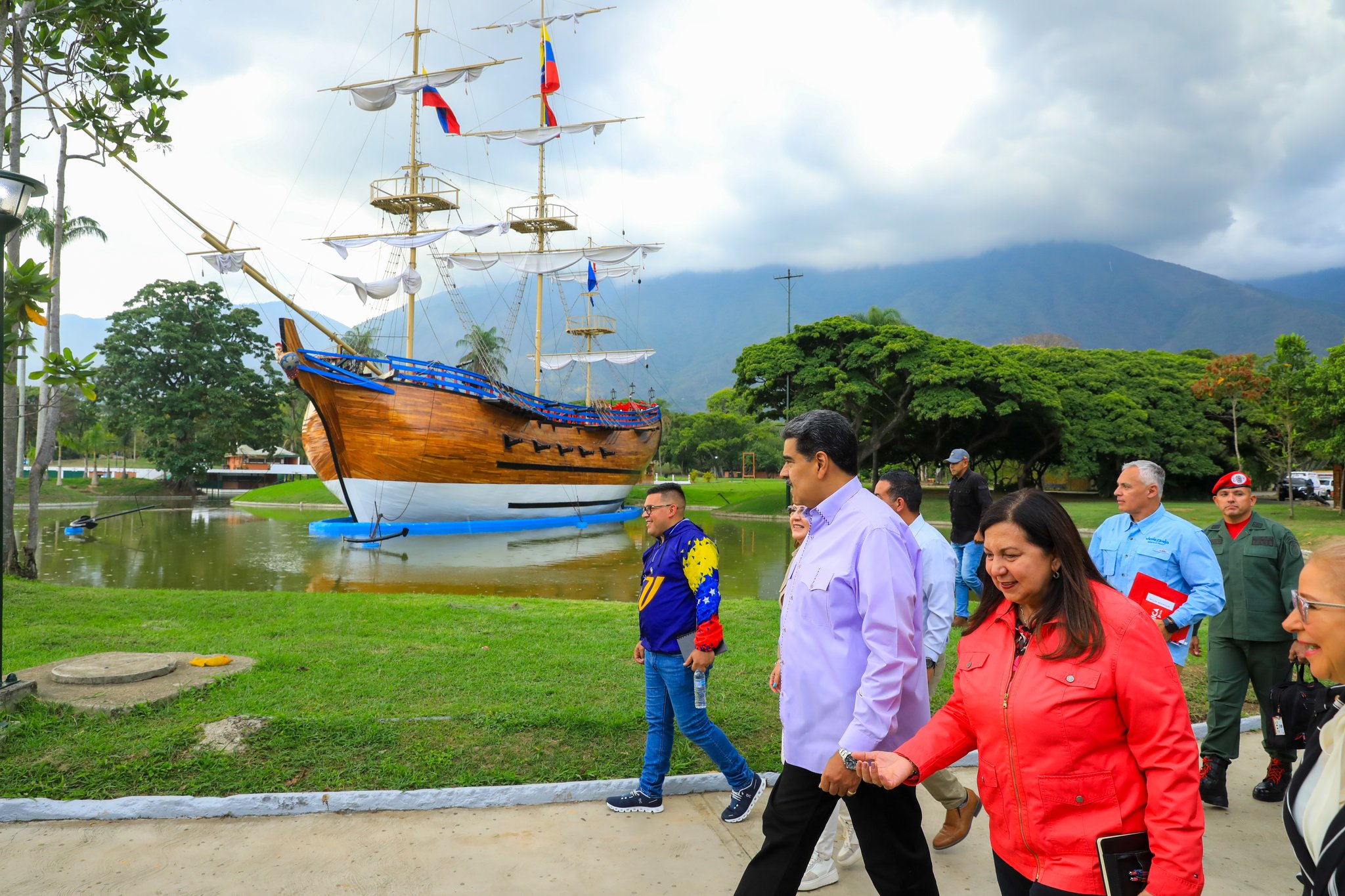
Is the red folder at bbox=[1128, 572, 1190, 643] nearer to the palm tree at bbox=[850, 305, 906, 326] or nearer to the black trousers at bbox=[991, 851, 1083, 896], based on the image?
the black trousers at bbox=[991, 851, 1083, 896]

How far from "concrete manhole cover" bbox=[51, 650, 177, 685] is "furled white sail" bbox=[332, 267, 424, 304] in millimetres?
22469

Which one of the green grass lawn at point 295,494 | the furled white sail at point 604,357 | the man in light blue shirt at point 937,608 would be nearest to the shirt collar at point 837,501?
the man in light blue shirt at point 937,608

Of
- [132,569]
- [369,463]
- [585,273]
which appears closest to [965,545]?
[132,569]

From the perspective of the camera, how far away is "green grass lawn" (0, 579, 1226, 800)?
3.82m

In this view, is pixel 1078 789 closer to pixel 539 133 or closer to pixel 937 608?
pixel 937 608

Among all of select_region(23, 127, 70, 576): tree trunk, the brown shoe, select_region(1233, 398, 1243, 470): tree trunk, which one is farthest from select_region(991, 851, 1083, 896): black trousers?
select_region(1233, 398, 1243, 470): tree trunk

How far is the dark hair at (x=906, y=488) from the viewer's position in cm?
438

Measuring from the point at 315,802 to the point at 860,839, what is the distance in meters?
2.57

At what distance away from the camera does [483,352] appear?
100 feet

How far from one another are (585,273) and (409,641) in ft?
107

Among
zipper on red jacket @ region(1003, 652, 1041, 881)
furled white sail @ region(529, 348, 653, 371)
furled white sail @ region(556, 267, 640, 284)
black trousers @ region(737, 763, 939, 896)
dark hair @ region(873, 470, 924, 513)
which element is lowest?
black trousers @ region(737, 763, 939, 896)

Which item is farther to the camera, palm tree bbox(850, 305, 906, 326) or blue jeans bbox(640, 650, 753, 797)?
palm tree bbox(850, 305, 906, 326)

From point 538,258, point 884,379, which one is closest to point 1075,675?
point 884,379

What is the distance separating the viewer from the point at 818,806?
2281mm
